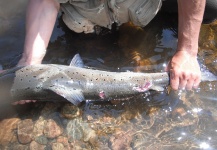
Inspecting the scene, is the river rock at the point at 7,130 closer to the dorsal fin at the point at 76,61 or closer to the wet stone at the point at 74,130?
the wet stone at the point at 74,130

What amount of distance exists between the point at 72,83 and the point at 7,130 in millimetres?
897

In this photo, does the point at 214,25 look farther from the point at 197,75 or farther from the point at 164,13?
the point at 197,75

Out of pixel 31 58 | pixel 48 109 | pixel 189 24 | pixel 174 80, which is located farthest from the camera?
pixel 31 58

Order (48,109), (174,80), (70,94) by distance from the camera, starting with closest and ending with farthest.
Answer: (70,94)
(174,80)
(48,109)

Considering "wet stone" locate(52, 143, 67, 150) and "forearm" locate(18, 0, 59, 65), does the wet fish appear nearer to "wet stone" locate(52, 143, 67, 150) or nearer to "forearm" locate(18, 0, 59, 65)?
"forearm" locate(18, 0, 59, 65)

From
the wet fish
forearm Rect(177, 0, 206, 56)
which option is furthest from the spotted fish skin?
forearm Rect(177, 0, 206, 56)

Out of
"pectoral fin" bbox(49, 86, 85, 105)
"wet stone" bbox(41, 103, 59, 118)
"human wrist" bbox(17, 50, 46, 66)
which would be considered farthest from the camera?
"human wrist" bbox(17, 50, 46, 66)

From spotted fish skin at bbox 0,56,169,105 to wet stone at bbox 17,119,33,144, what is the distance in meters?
0.30

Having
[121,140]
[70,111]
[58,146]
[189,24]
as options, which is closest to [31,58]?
[70,111]

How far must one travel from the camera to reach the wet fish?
11.4ft

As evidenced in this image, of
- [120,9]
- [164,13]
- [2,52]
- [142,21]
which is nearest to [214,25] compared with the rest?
[164,13]

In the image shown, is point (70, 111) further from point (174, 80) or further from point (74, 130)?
point (174, 80)

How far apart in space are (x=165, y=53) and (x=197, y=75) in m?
0.92

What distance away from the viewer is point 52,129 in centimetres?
355
